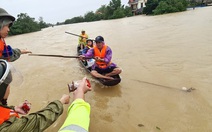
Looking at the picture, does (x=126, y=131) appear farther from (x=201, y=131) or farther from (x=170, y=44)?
(x=170, y=44)

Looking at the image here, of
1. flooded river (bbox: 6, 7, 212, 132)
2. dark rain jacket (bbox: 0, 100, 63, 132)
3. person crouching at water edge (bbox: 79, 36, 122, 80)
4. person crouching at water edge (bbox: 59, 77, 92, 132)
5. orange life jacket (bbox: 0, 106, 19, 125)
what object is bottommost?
flooded river (bbox: 6, 7, 212, 132)

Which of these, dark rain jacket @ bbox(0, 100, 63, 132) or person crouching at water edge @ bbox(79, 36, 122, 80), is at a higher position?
dark rain jacket @ bbox(0, 100, 63, 132)

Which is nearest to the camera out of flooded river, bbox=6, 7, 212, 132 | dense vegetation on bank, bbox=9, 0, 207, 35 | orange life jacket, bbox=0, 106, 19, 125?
orange life jacket, bbox=0, 106, 19, 125

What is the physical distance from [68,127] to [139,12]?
156ft

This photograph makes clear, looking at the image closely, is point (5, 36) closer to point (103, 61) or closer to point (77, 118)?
point (77, 118)

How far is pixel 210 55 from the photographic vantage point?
24.3 ft

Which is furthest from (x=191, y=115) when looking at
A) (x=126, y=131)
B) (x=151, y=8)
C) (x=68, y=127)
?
(x=151, y=8)

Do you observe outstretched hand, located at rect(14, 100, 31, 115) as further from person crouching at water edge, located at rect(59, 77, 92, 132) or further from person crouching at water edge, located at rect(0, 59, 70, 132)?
person crouching at water edge, located at rect(59, 77, 92, 132)

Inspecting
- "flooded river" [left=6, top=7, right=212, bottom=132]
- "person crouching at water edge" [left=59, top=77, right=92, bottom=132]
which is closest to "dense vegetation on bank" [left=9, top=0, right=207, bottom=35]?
"flooded river" [left=6, top=7, right=212, bottom=132]

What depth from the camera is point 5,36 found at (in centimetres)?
279

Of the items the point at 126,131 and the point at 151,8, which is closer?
the point at 126,131

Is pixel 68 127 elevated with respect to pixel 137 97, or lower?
elevated

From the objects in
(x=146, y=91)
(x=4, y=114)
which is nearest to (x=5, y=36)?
(x=4, y=114)

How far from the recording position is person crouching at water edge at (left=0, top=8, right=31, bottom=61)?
7.93ft
